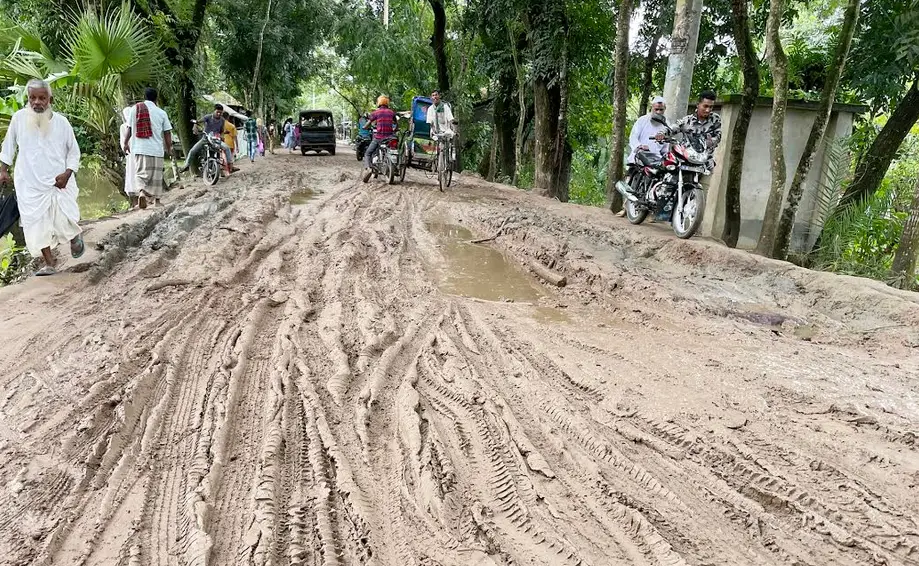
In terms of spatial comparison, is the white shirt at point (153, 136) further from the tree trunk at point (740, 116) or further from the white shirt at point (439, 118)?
the tree trunk at point (740, 116)

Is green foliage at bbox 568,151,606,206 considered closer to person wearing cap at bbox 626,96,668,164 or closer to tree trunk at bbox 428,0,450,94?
tree trunk at bbox 428,0,450,94

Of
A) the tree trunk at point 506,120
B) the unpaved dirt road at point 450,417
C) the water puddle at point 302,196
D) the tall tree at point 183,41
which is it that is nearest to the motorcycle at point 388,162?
the water puddle at point 302,196

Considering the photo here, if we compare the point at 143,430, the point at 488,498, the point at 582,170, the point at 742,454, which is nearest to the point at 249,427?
the point at 143,430

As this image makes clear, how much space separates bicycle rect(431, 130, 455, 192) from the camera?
39.5 feet

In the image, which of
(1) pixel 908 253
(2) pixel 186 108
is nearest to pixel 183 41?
(2) pixel 186 108

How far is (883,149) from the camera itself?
26.6ft

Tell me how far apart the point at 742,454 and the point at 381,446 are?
1.59 m

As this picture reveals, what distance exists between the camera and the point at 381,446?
8.88 feet

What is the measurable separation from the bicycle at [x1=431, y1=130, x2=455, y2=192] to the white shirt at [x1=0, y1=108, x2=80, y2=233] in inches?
284

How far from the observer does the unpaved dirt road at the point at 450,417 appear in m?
2.15

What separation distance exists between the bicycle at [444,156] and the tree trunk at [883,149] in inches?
270

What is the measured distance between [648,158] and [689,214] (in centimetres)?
121

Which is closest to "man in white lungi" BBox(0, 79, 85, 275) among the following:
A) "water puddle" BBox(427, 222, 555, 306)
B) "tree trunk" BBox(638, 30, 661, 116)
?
"water puddle" BBox(427, 222, 555, 306)

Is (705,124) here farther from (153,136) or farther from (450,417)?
(153,136)
